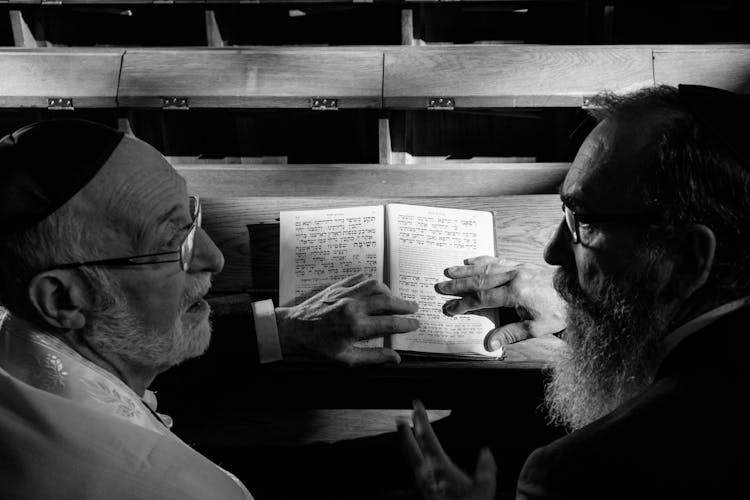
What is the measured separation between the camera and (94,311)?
53.6 inches

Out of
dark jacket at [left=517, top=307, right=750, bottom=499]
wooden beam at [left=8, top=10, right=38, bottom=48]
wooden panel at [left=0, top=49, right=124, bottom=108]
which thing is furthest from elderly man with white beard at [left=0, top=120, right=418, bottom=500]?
wooden beam at [left=8, top=10, right=38, bottom=48]

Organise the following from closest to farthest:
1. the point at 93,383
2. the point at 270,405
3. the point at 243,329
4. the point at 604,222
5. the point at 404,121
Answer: the point at 93,383, the point at 604,222, the point at 243,329, the point at 270,405, the point at 404,121

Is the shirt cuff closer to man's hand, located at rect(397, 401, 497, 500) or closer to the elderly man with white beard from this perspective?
the elderly man with white beard

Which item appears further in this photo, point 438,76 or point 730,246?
point 438,76

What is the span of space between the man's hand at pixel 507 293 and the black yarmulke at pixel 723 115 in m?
0.65

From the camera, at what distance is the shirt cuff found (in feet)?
6.05

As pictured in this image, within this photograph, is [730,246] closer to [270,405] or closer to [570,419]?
[570,419]

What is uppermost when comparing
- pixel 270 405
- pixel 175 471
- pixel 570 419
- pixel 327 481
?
pixel 175 471

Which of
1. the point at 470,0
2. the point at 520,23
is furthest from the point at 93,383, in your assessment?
the point at 520,23

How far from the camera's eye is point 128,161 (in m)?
1.37

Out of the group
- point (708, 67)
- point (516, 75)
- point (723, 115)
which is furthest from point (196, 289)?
point (708, 67)

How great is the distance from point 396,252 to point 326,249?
20 centimetres

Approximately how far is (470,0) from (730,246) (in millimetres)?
2648

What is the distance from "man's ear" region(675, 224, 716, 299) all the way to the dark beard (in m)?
0.05
